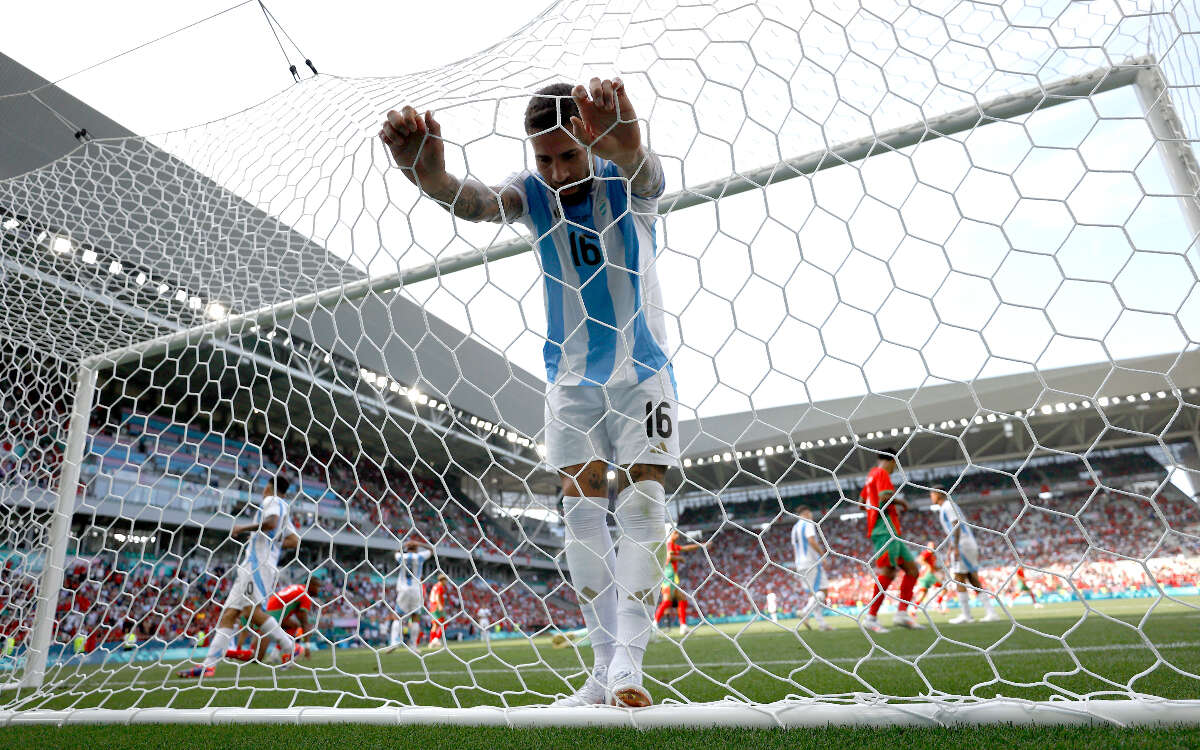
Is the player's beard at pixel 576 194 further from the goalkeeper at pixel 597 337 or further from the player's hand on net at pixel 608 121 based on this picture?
the player's hand on net at pixel 608 121

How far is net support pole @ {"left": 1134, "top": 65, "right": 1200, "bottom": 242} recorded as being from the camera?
5.38 ft

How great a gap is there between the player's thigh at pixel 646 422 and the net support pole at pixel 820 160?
1.91 feet

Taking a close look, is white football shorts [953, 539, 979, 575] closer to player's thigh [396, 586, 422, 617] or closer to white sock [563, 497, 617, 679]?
white sock [563, 497, 617, 679]

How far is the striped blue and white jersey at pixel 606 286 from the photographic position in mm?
1714

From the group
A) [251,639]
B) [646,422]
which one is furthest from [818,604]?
[251,639]

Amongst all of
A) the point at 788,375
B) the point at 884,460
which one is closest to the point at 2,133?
the point at 788,375

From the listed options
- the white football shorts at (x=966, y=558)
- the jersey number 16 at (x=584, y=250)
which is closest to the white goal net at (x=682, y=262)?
the jersey number 16 at (x=584, y=250)

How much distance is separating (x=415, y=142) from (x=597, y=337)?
67 centimetres

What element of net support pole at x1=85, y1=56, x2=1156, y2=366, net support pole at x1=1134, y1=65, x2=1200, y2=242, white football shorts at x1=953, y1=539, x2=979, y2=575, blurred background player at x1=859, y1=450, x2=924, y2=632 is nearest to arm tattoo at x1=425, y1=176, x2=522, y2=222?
net support pole at x1=85, y1=56, x2=1156, y2=366

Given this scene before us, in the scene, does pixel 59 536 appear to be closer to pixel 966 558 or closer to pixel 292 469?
pixel 292 469

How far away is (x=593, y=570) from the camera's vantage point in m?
1.67

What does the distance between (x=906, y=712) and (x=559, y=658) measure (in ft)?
11.0

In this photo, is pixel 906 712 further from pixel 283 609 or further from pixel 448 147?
pixel 283 609

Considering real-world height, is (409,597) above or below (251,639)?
above
